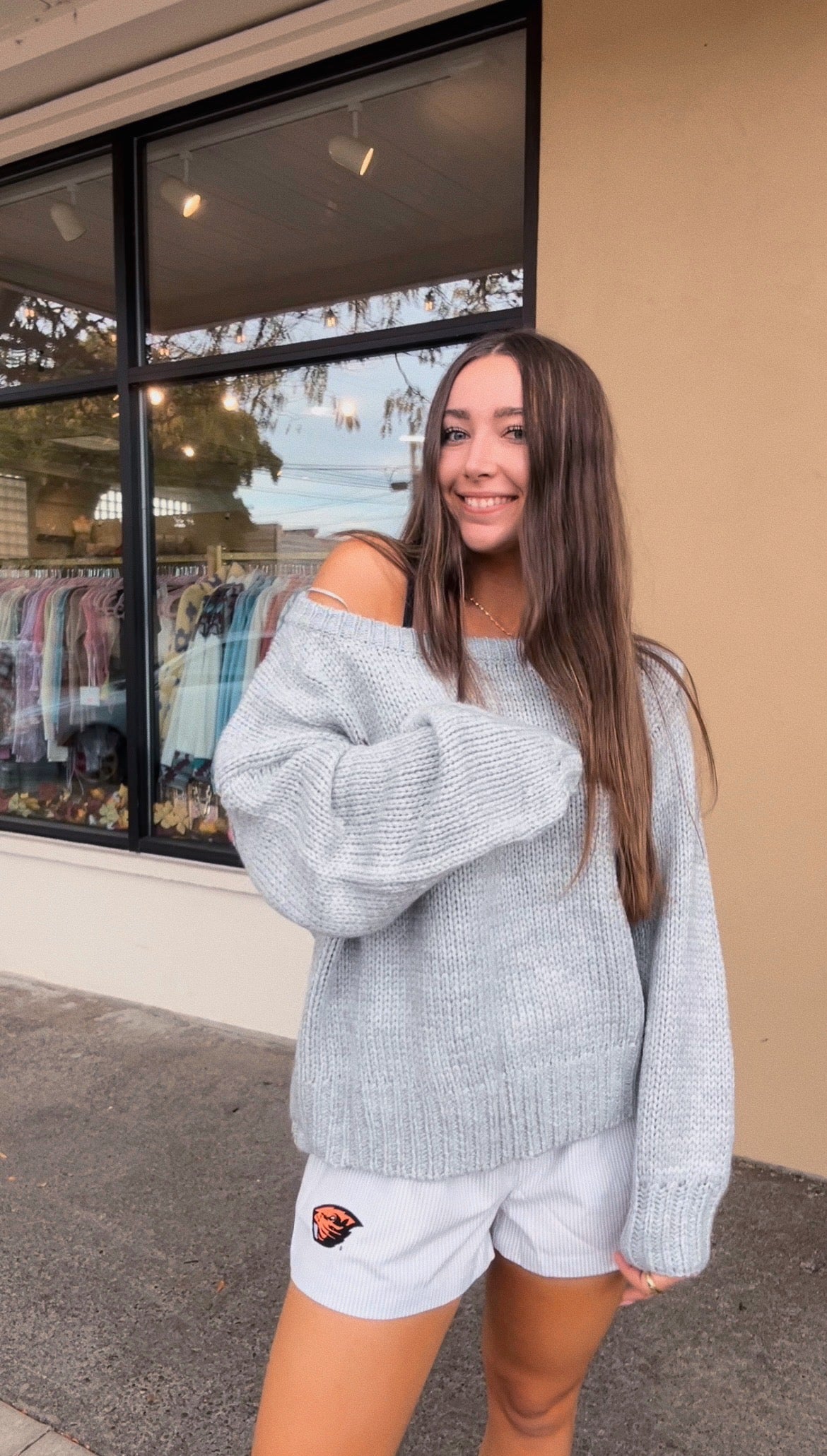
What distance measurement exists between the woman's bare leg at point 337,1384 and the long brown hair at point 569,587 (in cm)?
56

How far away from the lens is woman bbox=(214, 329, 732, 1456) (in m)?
1.13

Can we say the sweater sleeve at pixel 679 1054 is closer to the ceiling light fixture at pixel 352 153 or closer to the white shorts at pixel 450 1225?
the white shorts at pixel 450 1225

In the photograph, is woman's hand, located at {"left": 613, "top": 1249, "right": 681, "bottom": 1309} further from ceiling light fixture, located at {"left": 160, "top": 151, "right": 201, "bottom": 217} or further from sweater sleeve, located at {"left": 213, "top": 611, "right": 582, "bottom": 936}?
ceiling light fixture, located at {"left": 160, "top": 151, "right": 201, "bottom": 217}

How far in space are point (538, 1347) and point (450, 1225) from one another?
0.24 m

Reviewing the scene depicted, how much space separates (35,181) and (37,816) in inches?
106

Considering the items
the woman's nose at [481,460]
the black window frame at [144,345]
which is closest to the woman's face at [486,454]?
the woman's nose at [481,460]

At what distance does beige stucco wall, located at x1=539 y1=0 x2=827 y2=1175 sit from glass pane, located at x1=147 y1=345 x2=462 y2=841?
4.13 ft

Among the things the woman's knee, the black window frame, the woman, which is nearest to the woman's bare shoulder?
the woman

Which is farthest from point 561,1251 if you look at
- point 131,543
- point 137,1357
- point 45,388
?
point 45,388

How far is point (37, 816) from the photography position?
454cm

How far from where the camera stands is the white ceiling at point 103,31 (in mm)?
3275

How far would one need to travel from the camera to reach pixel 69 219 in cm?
427

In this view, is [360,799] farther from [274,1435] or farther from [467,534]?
[274,1435]

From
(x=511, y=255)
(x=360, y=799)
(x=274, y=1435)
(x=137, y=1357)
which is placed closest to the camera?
(x=360, y=799)
